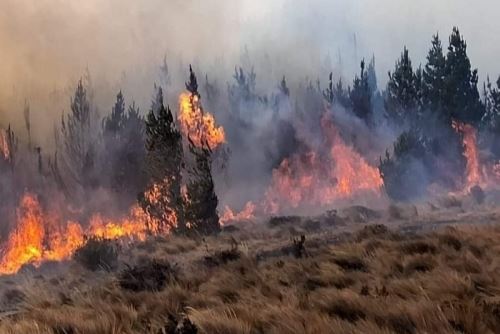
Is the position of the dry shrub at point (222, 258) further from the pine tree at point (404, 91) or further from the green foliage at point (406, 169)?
the pine tree at point (404, 91)

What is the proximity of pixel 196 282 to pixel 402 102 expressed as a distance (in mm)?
32977

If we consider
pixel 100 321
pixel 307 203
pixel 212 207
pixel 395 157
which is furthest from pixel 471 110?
pixel 100 321

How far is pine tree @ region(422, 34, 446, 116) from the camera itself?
1528 inches

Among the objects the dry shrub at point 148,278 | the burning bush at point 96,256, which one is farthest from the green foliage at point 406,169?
the dry shrub at point 148,278

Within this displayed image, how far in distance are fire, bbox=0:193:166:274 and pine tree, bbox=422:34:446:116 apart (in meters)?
21.5

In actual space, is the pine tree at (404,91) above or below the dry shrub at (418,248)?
above

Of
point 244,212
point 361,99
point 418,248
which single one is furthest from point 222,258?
point 361,99

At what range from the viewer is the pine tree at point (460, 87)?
127 feet

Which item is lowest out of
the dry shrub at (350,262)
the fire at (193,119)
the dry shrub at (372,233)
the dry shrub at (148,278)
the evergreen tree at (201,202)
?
the dry shrub at (350,262)

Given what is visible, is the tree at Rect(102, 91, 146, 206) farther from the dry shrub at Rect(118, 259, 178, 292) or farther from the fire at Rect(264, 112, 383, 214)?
the dry shrub at Rect(118, 259, 178, 292)

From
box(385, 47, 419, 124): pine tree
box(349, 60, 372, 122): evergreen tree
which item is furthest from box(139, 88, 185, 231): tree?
box(349, 60, 372, 122): evergreen tree

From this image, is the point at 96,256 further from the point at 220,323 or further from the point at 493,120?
the point at 493,120

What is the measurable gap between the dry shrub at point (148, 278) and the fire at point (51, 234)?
46.1 feet

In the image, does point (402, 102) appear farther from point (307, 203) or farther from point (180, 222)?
point (180, 222)
